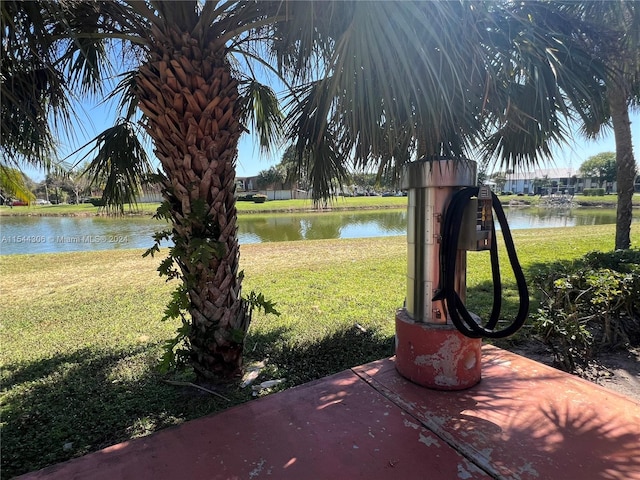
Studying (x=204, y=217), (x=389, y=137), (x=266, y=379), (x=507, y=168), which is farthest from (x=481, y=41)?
(x=266, y=379)

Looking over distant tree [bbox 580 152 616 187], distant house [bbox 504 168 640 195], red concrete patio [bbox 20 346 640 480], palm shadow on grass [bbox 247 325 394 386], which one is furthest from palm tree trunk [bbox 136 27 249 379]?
distant tree [bbox 580 152 616 187]

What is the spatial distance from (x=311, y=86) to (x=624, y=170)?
20.9ft

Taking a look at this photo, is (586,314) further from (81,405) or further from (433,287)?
(81,405)

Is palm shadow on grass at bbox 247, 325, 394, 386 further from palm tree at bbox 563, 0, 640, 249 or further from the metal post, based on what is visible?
palm tree at bbox 563, 0, 640, 249

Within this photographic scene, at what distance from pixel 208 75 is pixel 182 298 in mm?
1663

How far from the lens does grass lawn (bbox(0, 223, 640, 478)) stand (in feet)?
7.98

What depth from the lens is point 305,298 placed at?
529cm

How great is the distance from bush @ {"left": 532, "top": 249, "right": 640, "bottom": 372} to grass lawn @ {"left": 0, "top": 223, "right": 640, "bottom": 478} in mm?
1117

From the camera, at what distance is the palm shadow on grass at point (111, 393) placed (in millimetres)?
2246

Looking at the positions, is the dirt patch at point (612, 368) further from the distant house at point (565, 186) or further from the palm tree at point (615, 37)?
the distant house at point (565, 186)

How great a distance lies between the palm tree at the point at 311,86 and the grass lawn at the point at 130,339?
0.56 metres

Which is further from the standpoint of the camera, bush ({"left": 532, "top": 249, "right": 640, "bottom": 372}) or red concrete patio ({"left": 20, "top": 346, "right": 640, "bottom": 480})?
bush ({"left": 532, "top": 249, "right": 640, "bottom": 372})

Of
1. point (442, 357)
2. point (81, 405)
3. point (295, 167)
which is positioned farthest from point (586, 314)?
point (81, 405)

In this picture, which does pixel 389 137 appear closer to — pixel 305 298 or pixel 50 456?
pixel 50 456
